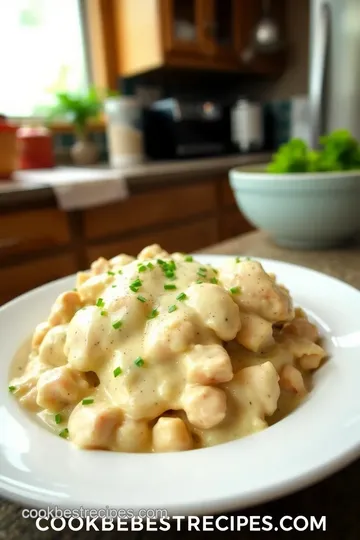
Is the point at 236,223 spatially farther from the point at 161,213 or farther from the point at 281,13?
the point at 281,13

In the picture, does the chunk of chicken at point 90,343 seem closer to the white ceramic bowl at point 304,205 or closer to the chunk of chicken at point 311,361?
the chunk of chicken at point 311,361

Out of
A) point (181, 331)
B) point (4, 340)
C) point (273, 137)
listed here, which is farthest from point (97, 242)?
point (273, 137)

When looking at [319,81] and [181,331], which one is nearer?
[181,331]

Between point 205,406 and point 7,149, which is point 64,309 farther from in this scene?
point 7,149

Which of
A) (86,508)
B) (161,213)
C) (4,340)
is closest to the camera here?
(86,508)

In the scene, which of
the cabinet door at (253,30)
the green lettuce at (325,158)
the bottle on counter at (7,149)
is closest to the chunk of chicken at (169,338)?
the green lettuce at (325,158)

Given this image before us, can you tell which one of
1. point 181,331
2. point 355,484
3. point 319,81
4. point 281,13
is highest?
point 281,13

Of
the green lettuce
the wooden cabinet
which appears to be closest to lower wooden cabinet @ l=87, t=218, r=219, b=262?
the wooden cabinet

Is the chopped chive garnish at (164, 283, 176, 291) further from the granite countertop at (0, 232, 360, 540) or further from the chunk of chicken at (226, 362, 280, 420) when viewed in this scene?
the granite countertop at (0, 232, 360, 540)
